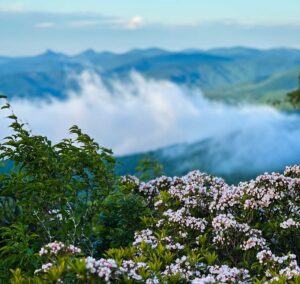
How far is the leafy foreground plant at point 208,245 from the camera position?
8.31 meters

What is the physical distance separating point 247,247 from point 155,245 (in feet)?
5.43

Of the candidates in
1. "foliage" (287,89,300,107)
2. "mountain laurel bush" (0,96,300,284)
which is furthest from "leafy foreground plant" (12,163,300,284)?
"foliage" (287,89,300,107)

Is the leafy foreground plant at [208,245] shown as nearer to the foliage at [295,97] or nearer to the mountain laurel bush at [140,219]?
the mountain laurel bush at [140,219]

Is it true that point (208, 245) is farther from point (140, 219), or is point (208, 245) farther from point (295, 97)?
point (295, 97)

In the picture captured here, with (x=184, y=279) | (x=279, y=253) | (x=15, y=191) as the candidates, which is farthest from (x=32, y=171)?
(x=279, y=253)

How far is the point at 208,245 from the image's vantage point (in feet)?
37.7

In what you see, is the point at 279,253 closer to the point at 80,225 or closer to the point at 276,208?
the point at 276,208

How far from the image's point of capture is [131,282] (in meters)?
8.20

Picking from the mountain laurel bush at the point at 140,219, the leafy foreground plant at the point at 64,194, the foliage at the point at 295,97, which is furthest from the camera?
the foliage at the point at 295,97

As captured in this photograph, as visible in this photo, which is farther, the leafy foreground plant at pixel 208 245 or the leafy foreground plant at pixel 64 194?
the leafy foreground plant at pixel 64 194

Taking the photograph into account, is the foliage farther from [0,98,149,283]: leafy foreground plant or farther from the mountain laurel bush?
[0,98,149,283]: leafy foreground plant

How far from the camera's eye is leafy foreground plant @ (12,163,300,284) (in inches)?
327

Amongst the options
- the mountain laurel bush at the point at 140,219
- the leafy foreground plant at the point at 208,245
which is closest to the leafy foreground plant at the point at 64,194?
the mountain laurel bush at the point at 140,219

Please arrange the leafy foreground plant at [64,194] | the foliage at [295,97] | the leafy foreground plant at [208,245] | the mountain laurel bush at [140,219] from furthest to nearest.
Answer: the foliage at [295,97], the leafy foreground plant at [64,194], the mountain laurel bush at [140,219], the leafy foreground plant at [208,245]
